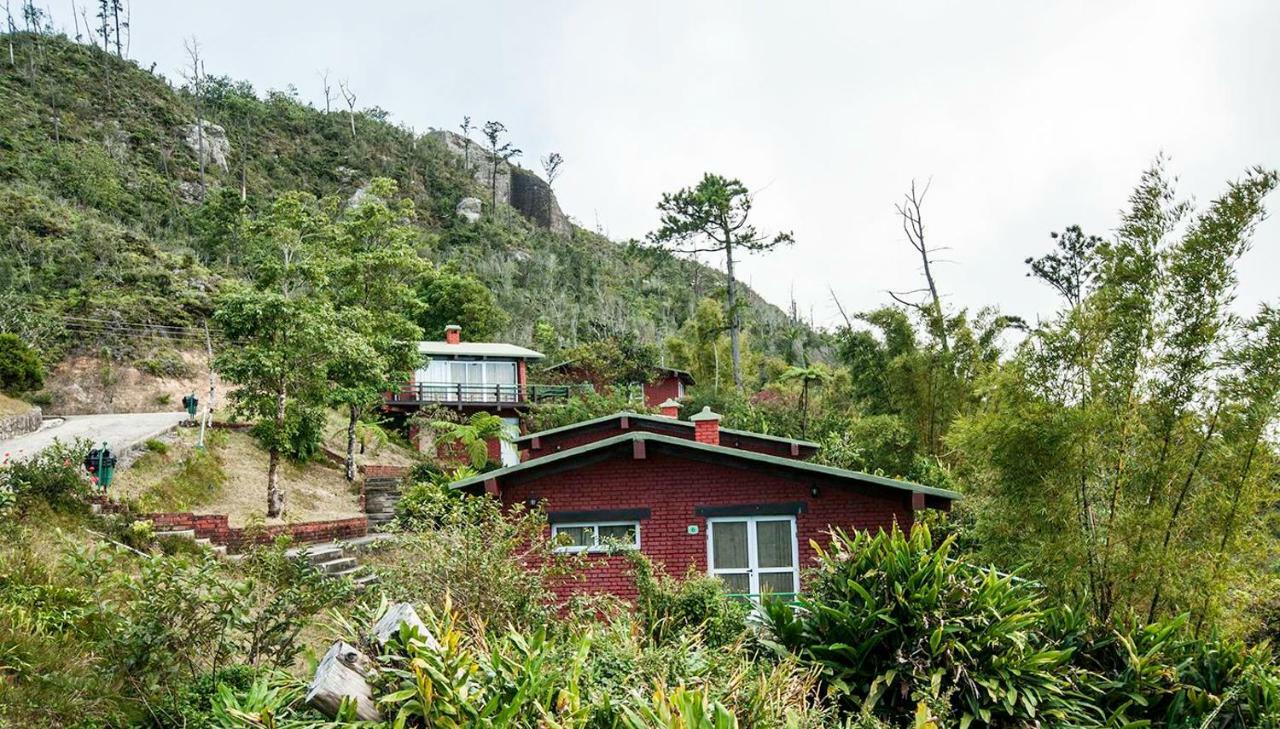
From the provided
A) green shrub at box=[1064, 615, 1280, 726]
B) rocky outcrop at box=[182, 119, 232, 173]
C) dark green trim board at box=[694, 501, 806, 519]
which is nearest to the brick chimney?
dark green trim board at box=[694, 501, 806, 519]

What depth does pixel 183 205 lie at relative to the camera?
49281mm

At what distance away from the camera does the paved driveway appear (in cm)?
1691

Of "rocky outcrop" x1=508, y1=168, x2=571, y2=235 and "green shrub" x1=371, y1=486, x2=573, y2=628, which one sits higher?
"rocky outcrop" x1=508, y1=168, x2=571, y2=235

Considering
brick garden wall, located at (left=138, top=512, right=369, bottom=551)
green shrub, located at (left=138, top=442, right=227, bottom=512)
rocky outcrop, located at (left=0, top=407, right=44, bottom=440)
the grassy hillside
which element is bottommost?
brick garden wall, located at (left=138, top=512, right=369, bottom=551)

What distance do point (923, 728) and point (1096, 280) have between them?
643 cm

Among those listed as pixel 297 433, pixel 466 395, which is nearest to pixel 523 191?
pixel 466 395

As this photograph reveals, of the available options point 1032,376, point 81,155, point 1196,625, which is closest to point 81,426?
point 1032,376

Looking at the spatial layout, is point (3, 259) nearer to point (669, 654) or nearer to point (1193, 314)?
point (669, 654)

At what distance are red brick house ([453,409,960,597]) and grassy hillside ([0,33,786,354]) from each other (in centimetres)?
2158

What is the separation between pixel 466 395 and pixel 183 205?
30.7m

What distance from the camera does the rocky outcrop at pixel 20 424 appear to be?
1873 cm

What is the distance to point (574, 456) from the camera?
39.7 ft

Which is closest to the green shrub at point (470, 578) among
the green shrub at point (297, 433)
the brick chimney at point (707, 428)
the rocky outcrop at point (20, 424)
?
the brick chimney at point (707, 428)

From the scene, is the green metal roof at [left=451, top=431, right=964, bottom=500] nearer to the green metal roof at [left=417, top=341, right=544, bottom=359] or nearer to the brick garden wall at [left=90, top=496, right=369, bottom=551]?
the brick garden wall at [left=90, top=496, right=369, bottom=551]
